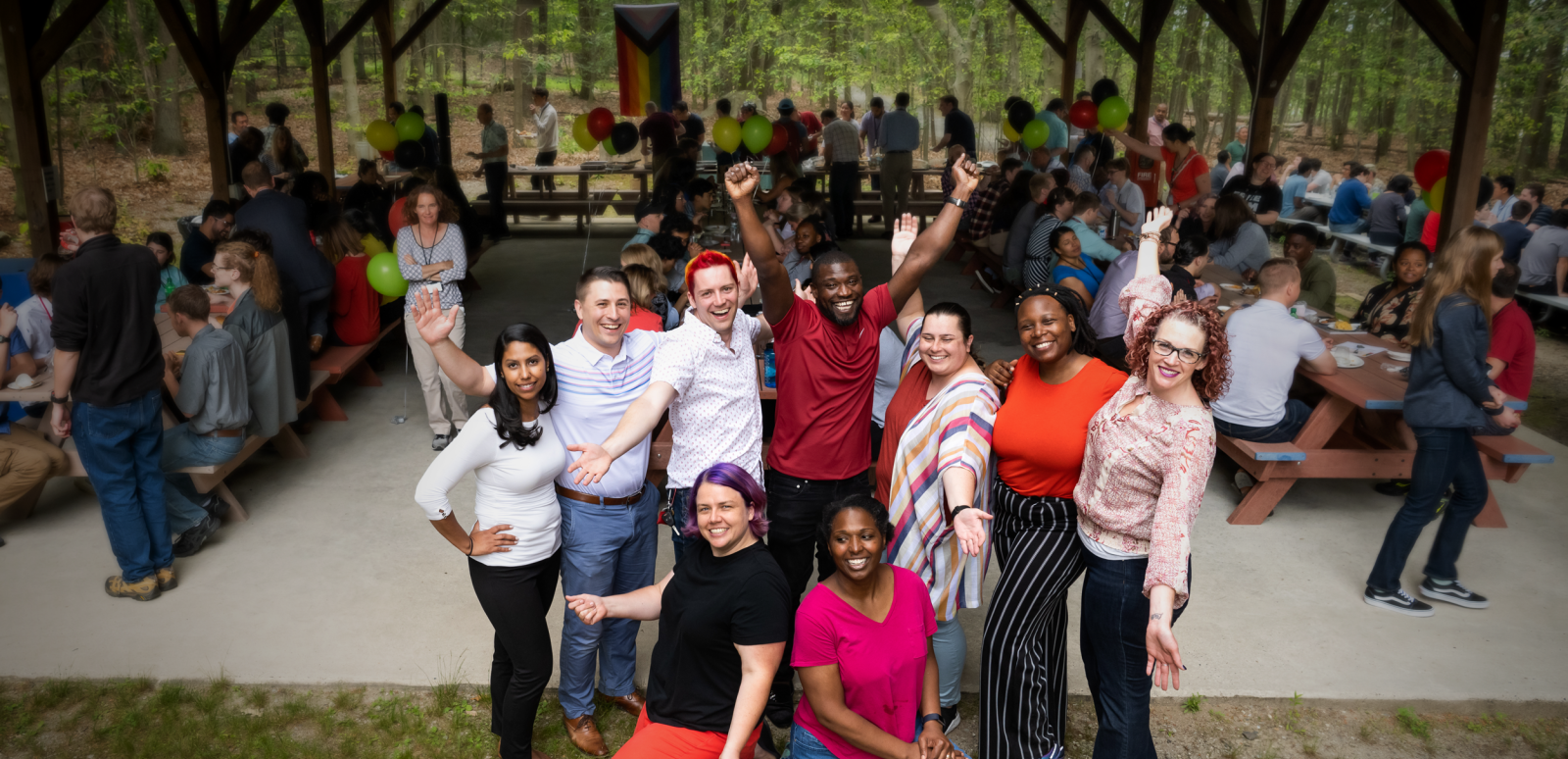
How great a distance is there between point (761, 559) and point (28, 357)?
3807 millimetres

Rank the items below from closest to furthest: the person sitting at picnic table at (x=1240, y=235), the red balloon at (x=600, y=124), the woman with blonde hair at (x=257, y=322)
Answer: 1. the woman with blonde hair at (x=257, y=322)
2. the person sitting at picnic table at (x=1240, y=235)
3. the red balloon at (x=600, y=124)

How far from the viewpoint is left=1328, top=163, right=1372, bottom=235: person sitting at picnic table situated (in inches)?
450

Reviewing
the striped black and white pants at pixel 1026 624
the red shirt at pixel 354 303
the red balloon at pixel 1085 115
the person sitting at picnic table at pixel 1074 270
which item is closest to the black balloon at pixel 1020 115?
the red balloon at pixel 1085 115

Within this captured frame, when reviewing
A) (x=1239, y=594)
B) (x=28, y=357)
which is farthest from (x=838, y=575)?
(x=28, y=357)

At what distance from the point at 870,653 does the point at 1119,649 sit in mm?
644

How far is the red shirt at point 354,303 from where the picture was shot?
5.86 meters

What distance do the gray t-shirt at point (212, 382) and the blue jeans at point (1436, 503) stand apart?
4600mm

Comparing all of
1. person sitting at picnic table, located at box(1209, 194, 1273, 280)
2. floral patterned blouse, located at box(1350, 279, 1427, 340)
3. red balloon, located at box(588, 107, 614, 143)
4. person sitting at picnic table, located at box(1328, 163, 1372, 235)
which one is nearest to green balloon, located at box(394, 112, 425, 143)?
red balloon, located at box(588, 107, 614, 143)

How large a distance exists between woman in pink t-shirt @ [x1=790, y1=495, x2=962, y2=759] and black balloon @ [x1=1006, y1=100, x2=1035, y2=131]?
9.90 meters

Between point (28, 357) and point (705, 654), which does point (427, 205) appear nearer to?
point (28, 357)

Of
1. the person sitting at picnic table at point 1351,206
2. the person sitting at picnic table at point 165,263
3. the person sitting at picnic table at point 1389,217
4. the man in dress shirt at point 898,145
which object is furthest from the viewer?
the person sitting at picnic table at point 1351,206

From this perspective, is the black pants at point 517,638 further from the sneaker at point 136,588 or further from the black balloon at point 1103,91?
the black balloon at point 1103,91

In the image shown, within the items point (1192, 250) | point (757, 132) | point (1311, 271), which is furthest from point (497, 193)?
point (1311, 271)

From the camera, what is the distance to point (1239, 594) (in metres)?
3.88
